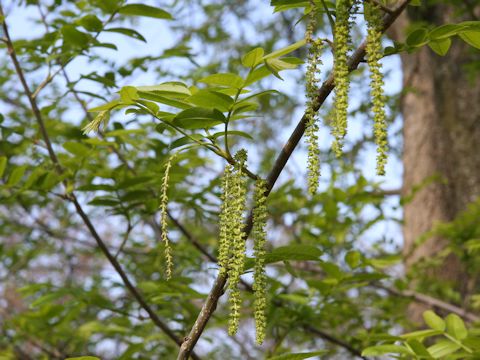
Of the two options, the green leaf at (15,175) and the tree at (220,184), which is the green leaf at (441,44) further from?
the green leaf at (15,175)

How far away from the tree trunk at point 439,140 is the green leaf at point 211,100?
13.0 ft

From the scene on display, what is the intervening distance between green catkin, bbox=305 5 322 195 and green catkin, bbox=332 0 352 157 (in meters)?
0.04

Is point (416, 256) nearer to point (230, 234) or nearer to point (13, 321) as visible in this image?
point (13, 321)

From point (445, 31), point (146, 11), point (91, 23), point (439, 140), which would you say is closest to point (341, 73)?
point (445, 31)

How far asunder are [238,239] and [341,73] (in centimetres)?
37

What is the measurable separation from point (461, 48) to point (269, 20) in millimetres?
2931

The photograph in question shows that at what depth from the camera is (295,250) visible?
4.85 ft

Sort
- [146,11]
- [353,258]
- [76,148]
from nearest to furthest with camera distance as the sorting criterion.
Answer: [146,11]
[76,148]
[353,258]

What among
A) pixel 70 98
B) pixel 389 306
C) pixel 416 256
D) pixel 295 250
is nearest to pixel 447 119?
pixel 416 256

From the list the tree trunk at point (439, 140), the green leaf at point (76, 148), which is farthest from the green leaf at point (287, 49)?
the tree trunk at point (439, 140)

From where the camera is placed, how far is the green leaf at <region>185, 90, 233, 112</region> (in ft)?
4.18

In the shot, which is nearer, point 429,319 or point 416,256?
point 429,319

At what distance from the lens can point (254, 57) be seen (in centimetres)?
122

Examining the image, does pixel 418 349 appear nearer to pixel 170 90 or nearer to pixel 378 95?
pixel 378 95
